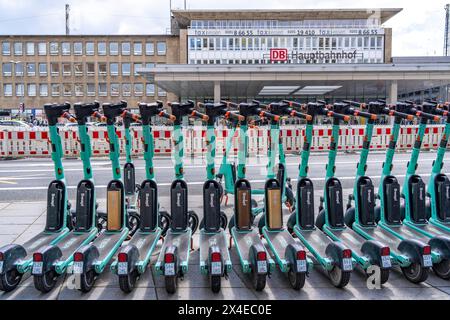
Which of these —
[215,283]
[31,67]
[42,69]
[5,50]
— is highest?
[5,50]

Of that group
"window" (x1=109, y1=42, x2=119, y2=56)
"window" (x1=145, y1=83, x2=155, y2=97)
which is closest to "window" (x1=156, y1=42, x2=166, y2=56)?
"window" (x1=145, y1=83, x2=155, y2=97)

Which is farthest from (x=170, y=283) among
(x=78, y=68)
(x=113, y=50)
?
(x=78, y=68)

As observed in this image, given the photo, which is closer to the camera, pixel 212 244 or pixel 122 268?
pixel 122 268

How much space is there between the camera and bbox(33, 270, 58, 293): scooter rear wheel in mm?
4047

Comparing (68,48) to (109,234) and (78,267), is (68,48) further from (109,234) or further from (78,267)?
(78,267)

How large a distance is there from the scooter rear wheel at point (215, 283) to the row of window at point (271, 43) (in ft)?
172

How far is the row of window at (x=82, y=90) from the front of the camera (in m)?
61.0

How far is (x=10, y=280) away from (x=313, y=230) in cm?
360

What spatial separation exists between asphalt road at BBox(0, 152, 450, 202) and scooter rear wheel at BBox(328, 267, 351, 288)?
546cm

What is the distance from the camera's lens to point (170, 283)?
13.4 feet

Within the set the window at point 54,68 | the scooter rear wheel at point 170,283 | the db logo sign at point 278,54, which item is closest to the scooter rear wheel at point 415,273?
the scooter rear wheel at point 170,283

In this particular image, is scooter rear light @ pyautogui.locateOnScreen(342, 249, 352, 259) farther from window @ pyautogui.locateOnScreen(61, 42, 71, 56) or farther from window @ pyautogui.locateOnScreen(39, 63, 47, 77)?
window @ pyautogui.locateOnScreen(39, 63, 47, 77)

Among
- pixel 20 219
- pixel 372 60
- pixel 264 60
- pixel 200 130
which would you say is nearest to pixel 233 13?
pixel 264 60

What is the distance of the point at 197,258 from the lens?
16.8 ft
